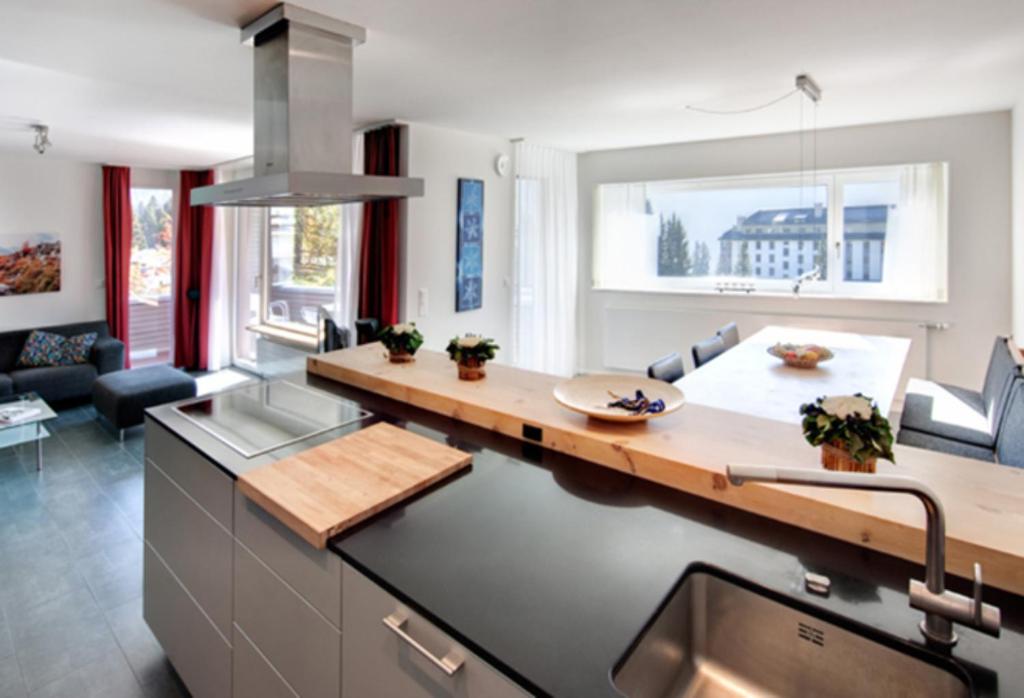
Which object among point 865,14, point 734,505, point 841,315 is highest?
point 865,14

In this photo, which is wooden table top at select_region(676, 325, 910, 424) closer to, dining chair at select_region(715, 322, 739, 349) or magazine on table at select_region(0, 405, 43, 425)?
dining chair at select_region(715, 322, 739, 349)

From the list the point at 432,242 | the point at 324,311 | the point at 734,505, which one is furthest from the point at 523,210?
the point at 734,505

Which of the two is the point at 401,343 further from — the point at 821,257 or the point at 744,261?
the point at 821,257

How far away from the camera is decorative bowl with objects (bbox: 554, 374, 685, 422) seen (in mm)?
1509

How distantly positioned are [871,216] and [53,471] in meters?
6.22

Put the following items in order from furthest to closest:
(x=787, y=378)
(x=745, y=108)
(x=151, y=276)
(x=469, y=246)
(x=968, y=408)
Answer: (x=151, y=276) → (x=469, y=246) → (x=745, y=108) → (x=968, y=408) → (x=787, y=378)

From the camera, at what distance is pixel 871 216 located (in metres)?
4.29

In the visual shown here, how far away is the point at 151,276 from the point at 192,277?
1.44 ft

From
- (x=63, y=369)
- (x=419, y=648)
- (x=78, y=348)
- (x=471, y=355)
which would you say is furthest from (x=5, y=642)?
(x=78, y=348)

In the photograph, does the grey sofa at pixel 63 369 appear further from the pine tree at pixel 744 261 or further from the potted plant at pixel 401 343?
the pine tree at pixel 744 261

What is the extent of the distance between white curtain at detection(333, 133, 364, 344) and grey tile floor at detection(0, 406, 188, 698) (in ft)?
5.60

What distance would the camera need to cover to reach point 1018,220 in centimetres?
342

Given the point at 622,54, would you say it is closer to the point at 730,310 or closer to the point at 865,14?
the point at 865,14

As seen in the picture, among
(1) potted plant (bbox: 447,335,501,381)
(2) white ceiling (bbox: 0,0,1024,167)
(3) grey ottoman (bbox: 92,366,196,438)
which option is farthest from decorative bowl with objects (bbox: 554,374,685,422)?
(3) grey ottoman (bbox: 92,366,196,438)
